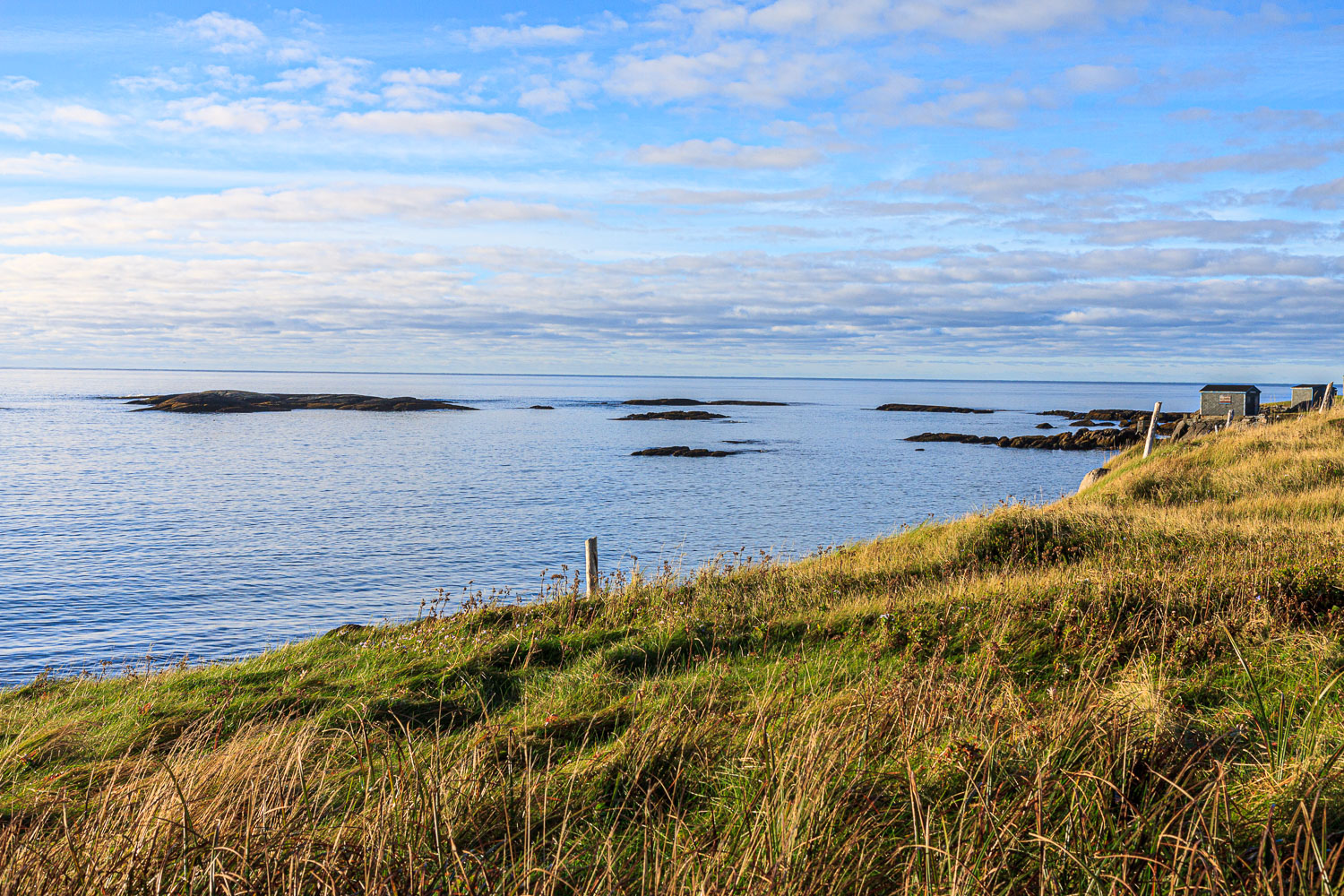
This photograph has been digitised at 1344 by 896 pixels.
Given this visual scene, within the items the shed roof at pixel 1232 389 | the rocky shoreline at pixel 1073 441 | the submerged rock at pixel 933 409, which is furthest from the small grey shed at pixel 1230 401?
the submerged rock at pixel 933 409

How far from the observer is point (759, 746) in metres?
4.69

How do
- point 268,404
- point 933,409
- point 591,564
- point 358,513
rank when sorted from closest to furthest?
point 591,564, point 358,513, point 268,404, point 933,409

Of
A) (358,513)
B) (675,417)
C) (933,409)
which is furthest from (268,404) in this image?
(933,409)

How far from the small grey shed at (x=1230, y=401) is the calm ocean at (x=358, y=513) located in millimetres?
7317

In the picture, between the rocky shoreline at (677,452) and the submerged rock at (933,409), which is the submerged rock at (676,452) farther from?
the submerged rock at (933,409)

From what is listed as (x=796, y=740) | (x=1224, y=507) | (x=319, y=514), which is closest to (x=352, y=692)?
(x=796, y=740)

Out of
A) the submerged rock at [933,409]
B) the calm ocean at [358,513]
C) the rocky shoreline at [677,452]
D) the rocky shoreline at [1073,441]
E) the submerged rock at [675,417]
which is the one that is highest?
the submerged rock at [933,409]

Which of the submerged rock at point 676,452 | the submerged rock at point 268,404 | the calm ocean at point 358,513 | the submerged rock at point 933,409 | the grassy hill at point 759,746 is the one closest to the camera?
the grassy hill at point 759,746

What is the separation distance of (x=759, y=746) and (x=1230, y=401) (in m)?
39.6

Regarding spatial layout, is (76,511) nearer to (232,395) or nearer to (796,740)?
(796,740)

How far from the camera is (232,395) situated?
112 m

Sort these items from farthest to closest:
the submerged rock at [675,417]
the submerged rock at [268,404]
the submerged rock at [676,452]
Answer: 1. the submerged rock at [268,404]
2. the submerged rock at [675,417]
3. the submerged rock at [676,452]

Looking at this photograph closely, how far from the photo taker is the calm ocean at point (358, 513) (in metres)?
18.7

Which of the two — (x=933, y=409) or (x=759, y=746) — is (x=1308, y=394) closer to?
(x=759, y=746)
